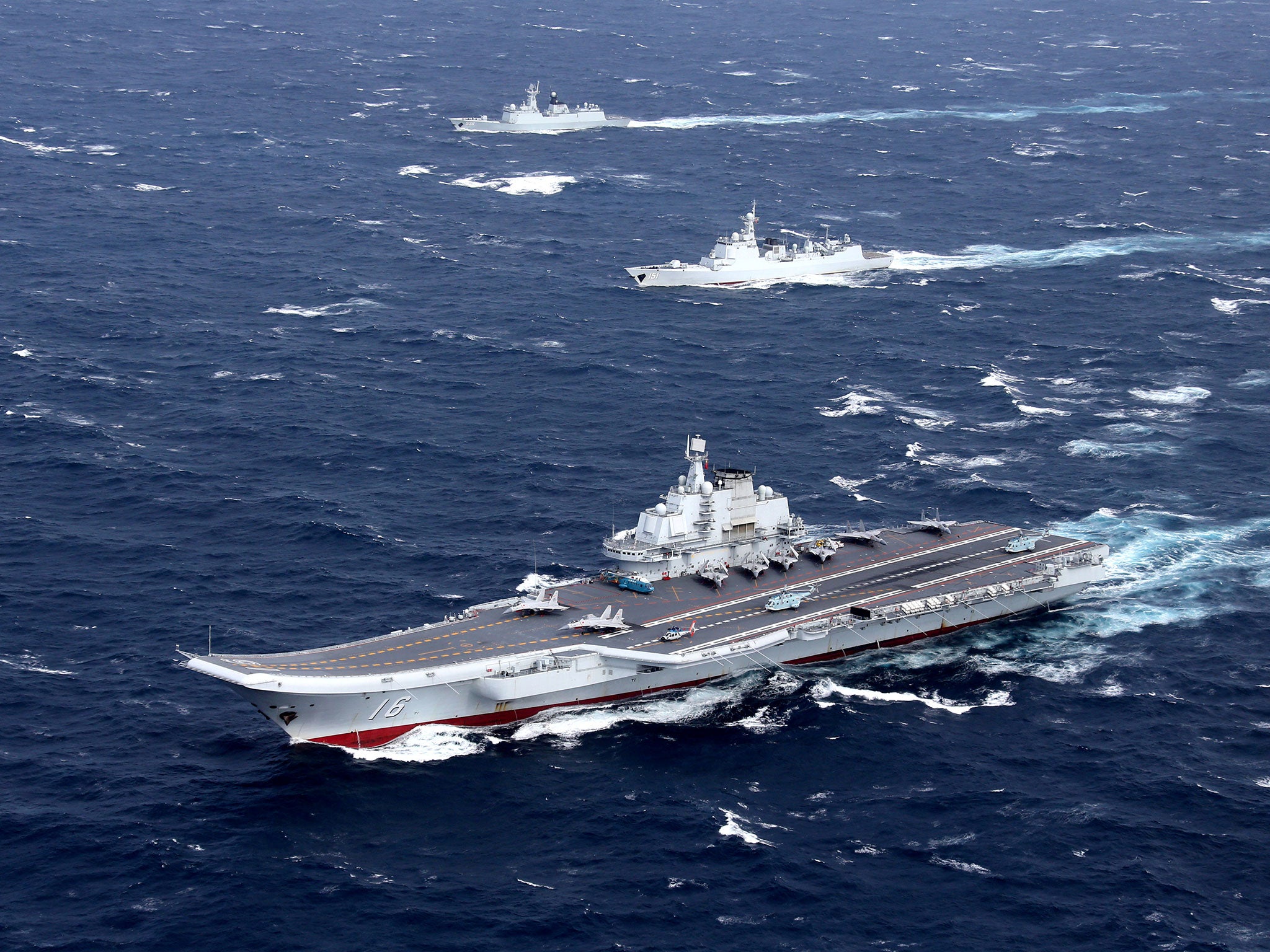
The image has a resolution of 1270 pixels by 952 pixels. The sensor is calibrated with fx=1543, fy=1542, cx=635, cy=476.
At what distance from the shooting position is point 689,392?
130 m

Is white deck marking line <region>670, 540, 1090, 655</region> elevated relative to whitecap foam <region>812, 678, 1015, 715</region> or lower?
elevated

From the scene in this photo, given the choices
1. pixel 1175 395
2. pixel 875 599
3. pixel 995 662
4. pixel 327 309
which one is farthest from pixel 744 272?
pixel 995 662

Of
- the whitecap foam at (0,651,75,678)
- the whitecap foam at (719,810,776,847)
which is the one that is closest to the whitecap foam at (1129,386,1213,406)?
the whitecap foam at (719,810,776,847)

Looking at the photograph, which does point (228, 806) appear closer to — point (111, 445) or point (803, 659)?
point (803, 659)

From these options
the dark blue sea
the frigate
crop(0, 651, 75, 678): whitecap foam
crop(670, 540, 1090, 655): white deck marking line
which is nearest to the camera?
the dark blue sea

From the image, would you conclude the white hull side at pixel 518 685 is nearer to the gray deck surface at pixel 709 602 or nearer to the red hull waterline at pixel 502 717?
the red hull waterline at pixel 502 717

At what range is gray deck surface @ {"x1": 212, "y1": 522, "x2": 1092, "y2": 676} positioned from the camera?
8531 cm

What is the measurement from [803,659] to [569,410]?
39.4 metres

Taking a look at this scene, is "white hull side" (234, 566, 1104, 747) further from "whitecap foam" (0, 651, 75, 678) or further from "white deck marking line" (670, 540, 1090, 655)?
"whitecap foam" (0, 651, 75, 678)

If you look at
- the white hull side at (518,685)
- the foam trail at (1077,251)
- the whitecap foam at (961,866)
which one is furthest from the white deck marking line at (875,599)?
the foam trail at (1077,251)

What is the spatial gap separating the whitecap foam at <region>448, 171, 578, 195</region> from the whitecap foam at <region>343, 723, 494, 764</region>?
383 feet

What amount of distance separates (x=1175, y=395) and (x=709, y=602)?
56.3 metres

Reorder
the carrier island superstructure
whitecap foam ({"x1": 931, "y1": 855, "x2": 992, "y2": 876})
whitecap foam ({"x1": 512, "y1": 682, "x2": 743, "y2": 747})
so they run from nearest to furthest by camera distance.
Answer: whitecap foam ({"x1": 931, "y1": 855, "x2": 992, "y2": 876})
the carrier island superstructure
whitecap foam ({"x1": 512, "y1": 682, "x2": 743, "y2": 747})

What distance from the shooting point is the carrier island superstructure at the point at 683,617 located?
8212cm
